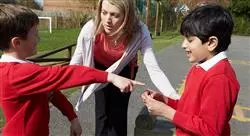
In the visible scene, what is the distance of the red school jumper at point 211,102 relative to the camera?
94.9 inches

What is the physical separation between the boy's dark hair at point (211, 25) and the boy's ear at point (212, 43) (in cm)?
2

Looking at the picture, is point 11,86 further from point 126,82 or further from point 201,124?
point 201,124

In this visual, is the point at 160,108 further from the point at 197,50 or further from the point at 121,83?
the point at 197,50

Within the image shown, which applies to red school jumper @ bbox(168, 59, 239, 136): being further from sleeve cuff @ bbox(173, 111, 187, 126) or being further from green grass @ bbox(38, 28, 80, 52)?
green grass @ bbox(38, 28, 80, 52)

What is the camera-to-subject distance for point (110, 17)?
12.4 feet

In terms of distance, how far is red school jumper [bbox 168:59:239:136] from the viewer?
241 centimetres

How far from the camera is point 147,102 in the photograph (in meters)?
2.69

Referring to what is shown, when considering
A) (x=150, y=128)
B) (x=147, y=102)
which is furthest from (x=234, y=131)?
(x=147, y=102)

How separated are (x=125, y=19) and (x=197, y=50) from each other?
1.31 meters

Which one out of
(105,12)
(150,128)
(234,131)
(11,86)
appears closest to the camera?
(11,86)

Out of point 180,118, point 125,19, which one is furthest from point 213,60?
point 125,19

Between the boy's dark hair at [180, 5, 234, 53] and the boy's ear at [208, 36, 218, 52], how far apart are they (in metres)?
0.02

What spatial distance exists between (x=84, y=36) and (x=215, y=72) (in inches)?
65.9

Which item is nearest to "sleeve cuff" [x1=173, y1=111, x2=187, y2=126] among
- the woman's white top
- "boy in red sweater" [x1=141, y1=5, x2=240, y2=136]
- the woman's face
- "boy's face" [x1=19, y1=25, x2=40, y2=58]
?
"boy in red sweater" [x1=141, y1=5, x2=240, y2=136]
